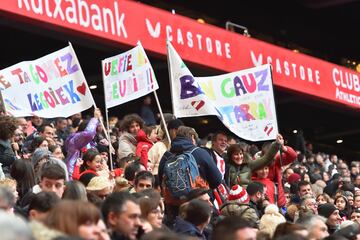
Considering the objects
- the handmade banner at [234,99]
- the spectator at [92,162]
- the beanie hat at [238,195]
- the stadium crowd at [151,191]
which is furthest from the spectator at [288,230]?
the handmade banner at [234,99]

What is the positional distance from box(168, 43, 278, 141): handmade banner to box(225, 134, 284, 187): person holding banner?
0.64 m

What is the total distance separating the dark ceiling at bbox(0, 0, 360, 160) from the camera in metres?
24.7

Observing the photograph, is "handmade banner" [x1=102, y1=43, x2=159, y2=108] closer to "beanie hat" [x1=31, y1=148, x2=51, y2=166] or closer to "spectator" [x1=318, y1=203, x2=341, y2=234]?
"beanie hat" [x1=31, y1=148, x2=51, y2=166]

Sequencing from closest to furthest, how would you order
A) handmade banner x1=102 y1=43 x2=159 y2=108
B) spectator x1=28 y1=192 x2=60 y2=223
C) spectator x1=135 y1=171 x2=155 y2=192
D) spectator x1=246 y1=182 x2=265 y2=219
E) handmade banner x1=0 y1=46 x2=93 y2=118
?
spectator x1=28 y1=192 x2=60 y2=223, spectator x1=135 y1=171 x2=155 y2=192, spectator x1=246 y1=182 x2=265 y2=219, handmade banner x1=0 y1=46 x2=93 y2=118, handmade banner x1=102 y1=43 x2=159 y2=108

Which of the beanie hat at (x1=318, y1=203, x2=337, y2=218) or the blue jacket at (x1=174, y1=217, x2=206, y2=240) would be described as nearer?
the blue jacket at (x1=174, y1=217, x2=206, y2=240)

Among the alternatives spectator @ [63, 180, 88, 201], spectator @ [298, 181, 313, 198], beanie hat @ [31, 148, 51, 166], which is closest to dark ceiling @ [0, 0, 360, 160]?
spectator @ [298, 181, 313, 198]

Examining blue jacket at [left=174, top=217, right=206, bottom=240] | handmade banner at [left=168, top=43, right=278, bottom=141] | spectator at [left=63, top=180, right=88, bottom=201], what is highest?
handmade banner at [left=168, top=43, right=278, bottom=141]

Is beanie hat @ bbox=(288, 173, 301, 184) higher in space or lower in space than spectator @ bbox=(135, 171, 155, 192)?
higher

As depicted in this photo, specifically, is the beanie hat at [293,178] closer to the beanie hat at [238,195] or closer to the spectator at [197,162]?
the beanie hat at [238,195]

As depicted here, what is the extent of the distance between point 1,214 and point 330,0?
24929 millimetres

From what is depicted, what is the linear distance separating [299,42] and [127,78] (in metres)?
18.3

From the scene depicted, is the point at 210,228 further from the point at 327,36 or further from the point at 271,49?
the point at 327,36

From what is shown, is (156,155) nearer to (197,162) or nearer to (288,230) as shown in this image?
(197,162)

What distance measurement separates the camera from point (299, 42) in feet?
100
